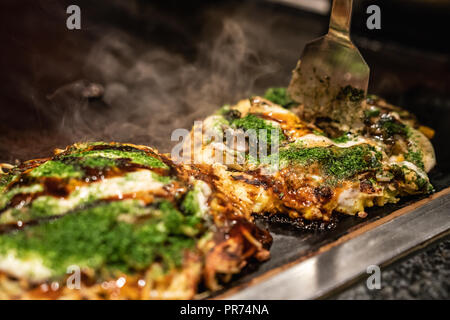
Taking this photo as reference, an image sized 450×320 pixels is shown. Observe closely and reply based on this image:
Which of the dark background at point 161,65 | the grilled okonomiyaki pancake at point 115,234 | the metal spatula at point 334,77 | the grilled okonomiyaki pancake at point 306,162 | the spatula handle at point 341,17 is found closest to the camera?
the grilled okonomiyaki pancake at point 115,234

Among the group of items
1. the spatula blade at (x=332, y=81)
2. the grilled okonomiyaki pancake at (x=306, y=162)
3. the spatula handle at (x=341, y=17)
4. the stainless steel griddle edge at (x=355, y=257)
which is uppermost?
the spatula handle at (x=341, y=17)

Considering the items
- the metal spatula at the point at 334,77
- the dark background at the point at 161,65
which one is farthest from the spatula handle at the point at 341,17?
the dark background at the point at 161,65

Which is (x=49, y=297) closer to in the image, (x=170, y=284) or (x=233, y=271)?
(x=170, y=284)

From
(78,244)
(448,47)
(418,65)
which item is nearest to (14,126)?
(78,244)

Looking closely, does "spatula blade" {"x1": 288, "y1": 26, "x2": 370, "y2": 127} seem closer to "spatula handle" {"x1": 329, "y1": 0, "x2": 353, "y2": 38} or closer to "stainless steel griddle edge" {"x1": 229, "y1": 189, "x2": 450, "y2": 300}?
"spatula handle" {"x1": 329, "y1": 0, "x2": 353, "y2": 38}

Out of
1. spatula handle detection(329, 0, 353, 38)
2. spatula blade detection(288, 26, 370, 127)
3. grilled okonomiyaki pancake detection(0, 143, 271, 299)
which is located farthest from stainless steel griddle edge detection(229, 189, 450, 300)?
spatula handle detection(329, 0, 353, 38)

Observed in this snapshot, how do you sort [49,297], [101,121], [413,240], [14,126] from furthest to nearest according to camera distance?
[101,121]
[14,126]
[413,240]
[49,297]

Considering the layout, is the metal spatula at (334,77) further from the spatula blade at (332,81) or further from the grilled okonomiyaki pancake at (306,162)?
the grilled okonomiyaki pancake at (306,162)
